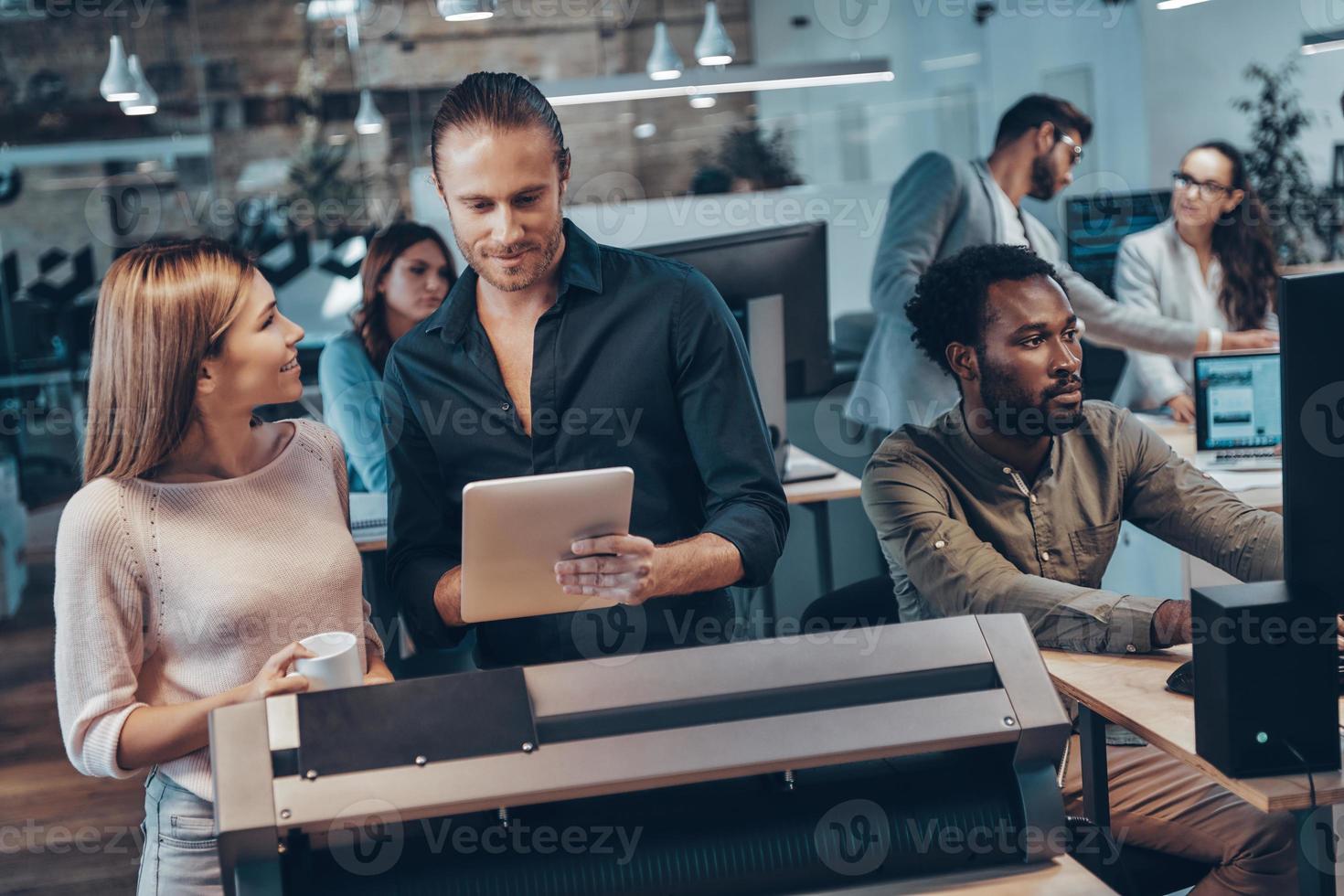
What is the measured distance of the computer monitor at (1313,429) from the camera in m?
1.33

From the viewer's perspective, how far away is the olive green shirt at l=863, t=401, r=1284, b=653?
1.97 m

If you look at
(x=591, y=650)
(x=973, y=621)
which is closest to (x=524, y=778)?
(x=973, y=621)

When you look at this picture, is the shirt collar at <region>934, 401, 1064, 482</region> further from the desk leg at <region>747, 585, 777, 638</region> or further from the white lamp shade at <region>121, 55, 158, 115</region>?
the white lamp shade at <region>121, 55, 158, 115</region>

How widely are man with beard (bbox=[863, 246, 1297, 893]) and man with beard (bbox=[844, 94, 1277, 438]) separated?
3.14ft

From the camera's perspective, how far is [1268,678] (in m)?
1.33

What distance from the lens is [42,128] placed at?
6.51 meters

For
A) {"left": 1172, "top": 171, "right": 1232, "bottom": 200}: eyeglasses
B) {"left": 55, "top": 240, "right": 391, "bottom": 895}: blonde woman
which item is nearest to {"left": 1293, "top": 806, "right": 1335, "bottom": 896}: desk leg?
{"left": 55, "top": 240, "right": 391, "bottom": 895}: blonde woman

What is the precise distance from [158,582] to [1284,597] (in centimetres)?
124

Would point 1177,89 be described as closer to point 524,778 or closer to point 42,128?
point 42,128

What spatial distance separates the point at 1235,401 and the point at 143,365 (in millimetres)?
2655

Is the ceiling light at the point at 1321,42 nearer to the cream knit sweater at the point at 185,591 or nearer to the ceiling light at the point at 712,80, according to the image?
the ceiling light at the point at 712,80

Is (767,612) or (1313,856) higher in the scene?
(1313,856)

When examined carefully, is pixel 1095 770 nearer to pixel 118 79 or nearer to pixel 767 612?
pixel 767 612

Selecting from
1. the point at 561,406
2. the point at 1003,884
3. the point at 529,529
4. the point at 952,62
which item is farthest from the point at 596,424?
the point at 952,62
